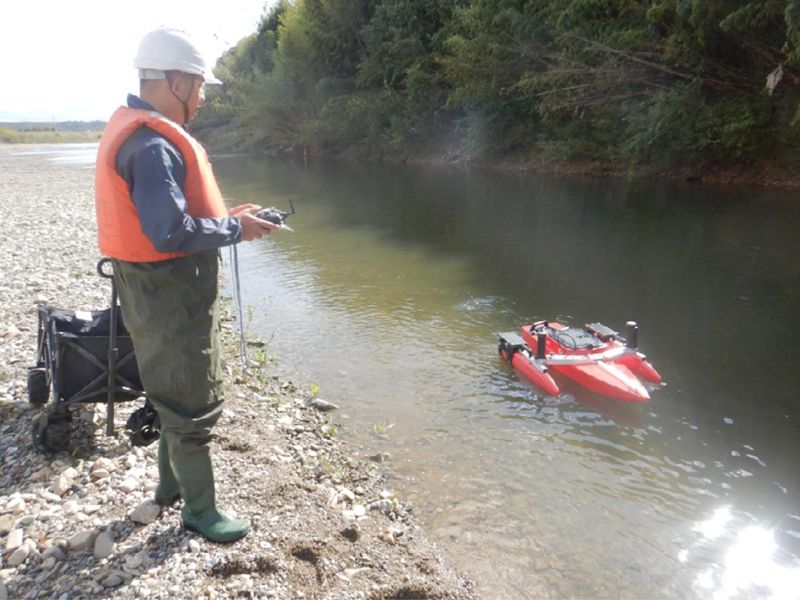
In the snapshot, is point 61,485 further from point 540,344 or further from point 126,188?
point 540,344

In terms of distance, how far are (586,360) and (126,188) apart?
16.7 feet

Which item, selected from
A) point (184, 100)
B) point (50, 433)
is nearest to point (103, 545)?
point (50, 433)

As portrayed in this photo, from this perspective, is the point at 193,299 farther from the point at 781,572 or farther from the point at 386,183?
the point at 386,183

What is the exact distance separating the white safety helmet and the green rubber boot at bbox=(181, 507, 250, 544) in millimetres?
2159

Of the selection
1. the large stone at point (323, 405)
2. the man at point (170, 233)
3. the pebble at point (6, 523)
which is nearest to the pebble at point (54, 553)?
the pebble at point (6, 523)

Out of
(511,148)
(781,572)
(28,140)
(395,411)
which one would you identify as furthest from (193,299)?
(28,140)

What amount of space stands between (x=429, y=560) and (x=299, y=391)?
2.97m

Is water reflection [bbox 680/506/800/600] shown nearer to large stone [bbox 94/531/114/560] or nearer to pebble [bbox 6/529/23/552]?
large stone [bbox 94/531/114/560]

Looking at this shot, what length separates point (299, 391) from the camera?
6.31m

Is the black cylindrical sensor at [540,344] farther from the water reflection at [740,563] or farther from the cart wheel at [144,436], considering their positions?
the cart wheel at [144,436]

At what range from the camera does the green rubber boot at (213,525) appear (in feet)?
10.3

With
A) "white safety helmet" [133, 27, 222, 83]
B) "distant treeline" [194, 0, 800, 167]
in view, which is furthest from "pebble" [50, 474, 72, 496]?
"distant treeline" [194, 0, 800, 167]

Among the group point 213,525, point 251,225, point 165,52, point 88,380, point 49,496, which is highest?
point 165,52

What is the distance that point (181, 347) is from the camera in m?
2.79
